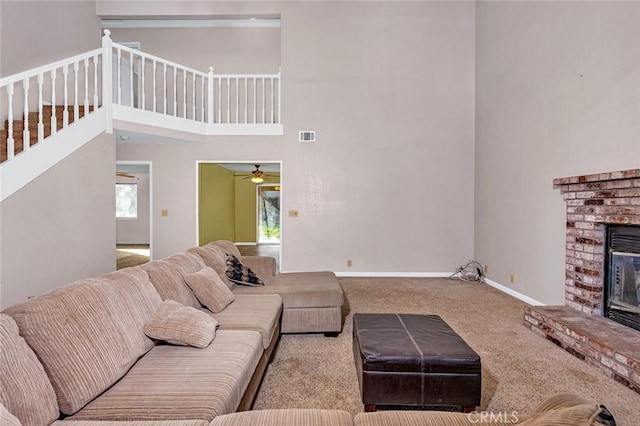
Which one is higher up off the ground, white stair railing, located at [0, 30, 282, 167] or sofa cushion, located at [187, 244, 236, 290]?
white stair railing, located at [0, 30, 282, 167]

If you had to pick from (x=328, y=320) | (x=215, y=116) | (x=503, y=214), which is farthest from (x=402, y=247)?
(x=215, y=116)

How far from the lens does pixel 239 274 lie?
3.41 m

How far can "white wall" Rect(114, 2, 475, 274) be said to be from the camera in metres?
5.92

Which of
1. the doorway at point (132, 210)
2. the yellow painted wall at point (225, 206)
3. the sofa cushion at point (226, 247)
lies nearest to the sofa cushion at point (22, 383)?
the sofa cushion at point (226, 247)

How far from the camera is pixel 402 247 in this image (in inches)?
236

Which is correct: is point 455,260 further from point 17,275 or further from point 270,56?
point 17,275

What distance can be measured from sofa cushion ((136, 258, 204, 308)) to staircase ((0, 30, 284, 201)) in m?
1.94

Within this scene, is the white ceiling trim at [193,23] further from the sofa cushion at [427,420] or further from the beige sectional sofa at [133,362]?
the sofa cushion at [427,420]

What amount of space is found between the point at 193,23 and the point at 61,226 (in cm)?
482

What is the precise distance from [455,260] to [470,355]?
4.34 m

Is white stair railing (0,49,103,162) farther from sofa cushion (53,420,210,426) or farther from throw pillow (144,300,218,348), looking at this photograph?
sofa cushion (53,420,210,426)

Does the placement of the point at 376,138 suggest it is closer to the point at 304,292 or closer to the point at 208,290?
the point at 304,292

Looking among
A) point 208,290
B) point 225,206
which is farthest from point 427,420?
point 225,206

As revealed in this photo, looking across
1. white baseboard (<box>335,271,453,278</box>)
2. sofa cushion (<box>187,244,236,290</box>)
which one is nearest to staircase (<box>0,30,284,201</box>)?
sofa cushion (<box>187,244,236,290</box>)
